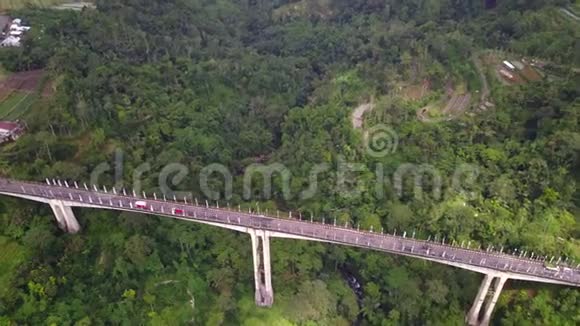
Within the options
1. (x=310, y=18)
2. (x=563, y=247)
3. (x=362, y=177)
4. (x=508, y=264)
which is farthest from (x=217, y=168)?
(x=310, y=18)

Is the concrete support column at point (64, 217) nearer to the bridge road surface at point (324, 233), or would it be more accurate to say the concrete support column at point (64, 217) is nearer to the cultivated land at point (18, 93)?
the bridge road surface at point (324, 233)

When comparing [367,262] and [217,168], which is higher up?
[217,168]

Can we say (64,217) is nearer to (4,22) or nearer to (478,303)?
(478,303)

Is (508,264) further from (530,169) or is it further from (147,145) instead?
(147,145)

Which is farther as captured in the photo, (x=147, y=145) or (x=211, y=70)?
(x=211, y=70)

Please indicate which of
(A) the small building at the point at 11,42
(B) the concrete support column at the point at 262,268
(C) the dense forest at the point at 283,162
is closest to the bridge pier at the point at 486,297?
(C) the dense forest at the point at 283,162

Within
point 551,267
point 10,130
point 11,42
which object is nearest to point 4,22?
point 11,42
